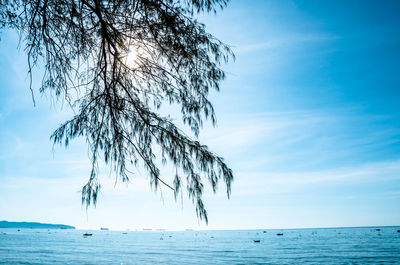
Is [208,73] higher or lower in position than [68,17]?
lower

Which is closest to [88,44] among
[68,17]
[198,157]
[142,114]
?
[68,17]

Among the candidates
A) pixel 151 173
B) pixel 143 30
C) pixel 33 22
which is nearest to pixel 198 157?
pixel 151 173

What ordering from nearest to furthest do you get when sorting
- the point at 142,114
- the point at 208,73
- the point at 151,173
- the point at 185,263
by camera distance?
the point at 151,173, the point at 142,114, the point at 208,73, the point at 185,263

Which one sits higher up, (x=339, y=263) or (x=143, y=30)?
(x=143, y=30)

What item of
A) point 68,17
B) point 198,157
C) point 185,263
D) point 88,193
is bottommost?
point 185,263

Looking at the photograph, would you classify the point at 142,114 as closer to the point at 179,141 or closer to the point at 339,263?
the point at 179,141

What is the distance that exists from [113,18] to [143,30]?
0.45 m

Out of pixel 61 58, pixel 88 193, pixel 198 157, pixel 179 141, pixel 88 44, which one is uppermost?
pixel 88 44

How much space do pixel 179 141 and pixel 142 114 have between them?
73cm

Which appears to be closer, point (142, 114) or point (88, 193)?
point (88, 193)

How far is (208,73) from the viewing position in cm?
386

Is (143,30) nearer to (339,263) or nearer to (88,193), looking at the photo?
(88,193)

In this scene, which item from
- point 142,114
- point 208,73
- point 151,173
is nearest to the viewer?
point 151,173

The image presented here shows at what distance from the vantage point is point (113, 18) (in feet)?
11.7
